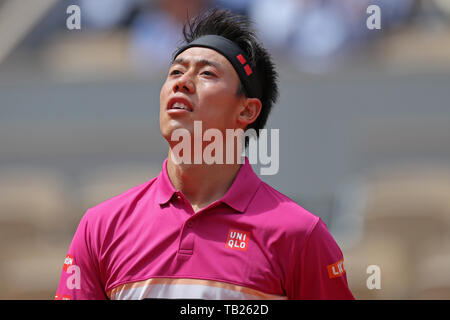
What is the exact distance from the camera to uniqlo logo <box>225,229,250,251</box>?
216 centimetres

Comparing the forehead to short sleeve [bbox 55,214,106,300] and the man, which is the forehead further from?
short sleeve [bbox 55,214,106,300]

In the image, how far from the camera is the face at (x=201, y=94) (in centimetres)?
229

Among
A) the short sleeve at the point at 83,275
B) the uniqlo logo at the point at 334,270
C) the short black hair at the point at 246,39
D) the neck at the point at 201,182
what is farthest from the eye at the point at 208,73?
the uniqlo logo at the point at 334,270

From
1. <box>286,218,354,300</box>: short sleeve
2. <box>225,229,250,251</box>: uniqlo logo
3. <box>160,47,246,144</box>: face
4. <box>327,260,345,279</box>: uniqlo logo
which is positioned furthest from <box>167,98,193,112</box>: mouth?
<box>327,260,345,279</box>: uniqlo logo

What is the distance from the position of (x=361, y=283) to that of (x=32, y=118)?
3.95 meters

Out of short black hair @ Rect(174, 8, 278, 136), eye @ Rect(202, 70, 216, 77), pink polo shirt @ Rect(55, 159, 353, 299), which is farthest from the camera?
short black hair @ Rect(174, 8, 278, 136)

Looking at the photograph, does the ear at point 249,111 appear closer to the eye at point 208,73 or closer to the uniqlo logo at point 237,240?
the eye at point 208,73

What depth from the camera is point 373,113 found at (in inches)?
244

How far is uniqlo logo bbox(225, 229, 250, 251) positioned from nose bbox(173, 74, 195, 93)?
0.58m

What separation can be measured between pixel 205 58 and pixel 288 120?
3.86m

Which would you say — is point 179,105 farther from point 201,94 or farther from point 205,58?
point 205,58

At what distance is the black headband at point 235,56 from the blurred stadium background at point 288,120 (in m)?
3.09

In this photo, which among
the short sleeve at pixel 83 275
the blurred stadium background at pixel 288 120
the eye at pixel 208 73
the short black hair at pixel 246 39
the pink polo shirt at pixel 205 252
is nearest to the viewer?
the pink polo shirt at pixel 205 252
